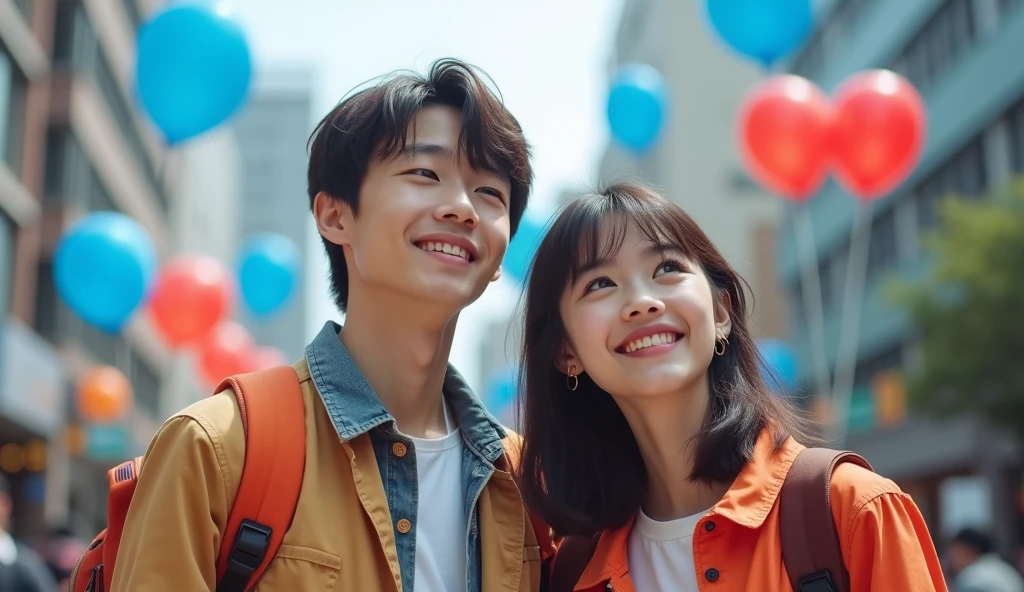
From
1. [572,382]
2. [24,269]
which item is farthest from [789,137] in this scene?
[24,269]

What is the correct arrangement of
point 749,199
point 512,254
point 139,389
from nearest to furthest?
point 512,254 → point 139,389 → point 749,199

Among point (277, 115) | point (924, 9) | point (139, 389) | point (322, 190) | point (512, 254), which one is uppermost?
point (277, 115)

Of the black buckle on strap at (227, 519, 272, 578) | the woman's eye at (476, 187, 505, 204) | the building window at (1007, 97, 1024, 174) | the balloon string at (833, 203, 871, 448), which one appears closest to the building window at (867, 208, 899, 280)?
the balloon string at (833, 203, 871, 448)

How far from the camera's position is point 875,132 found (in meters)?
10.4

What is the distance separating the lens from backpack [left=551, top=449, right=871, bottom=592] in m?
2.45

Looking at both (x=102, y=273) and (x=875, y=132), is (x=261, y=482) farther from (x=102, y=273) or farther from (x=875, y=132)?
(x=102, y=273)

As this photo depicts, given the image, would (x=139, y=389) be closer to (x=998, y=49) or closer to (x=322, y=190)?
(x=998, y=49)

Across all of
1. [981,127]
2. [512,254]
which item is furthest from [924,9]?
[512,254]

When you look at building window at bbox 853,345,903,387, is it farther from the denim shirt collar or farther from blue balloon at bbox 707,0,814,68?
the denim shirt collar

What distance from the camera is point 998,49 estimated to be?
19328mm

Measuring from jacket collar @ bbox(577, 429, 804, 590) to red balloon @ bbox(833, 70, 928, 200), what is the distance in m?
8.15

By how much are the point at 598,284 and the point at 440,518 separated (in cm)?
72

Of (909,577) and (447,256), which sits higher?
(447,256)

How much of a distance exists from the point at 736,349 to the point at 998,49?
60.4 feet
